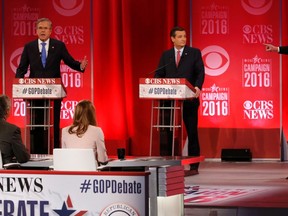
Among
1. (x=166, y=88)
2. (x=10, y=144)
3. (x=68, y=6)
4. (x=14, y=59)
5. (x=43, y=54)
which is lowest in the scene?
(x=10, y=144)

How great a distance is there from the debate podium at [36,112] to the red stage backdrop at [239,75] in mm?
3038

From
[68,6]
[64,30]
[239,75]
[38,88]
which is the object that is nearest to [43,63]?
[38,88]

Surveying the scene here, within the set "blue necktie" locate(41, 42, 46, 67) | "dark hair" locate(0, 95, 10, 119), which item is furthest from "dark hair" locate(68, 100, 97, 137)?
"blue necktie" locate(41, 42, 46, 67)

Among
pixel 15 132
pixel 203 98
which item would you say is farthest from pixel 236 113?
pixel 15 132

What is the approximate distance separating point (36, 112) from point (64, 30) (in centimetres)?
323

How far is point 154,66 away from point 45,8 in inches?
72.8

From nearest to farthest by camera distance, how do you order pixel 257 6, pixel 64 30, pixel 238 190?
pixel 238 190 < pixel 257 6 < pixel 64 30

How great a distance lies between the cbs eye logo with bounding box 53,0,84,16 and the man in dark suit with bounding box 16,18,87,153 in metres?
2.90

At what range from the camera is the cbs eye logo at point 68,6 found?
11938 mm

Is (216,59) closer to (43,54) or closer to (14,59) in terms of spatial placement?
(14,59)

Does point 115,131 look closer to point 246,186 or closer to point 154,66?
point 154,66

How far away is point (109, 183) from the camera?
4711 mm

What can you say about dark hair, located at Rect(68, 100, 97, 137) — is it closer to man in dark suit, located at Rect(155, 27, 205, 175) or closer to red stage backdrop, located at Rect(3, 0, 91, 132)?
man in dark suit, located at Rect(155, 27, 205, 175)

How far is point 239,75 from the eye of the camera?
Answer: 1128cm
